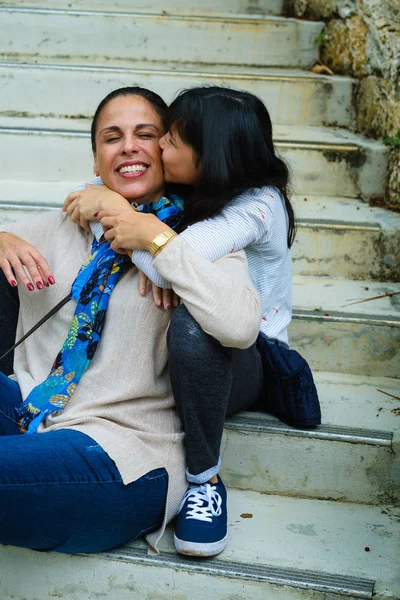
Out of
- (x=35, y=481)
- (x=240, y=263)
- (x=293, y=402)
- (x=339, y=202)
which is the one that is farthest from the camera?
(x=339, y=202)

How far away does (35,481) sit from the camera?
166cm

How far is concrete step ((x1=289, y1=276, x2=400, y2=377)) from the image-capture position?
2486 millimetres

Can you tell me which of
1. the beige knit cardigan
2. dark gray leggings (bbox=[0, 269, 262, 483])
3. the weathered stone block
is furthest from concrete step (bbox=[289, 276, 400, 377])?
the weathered stone block

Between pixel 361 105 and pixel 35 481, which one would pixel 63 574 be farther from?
pixel 361 105

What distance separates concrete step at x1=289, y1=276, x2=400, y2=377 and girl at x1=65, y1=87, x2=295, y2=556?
51 centimetres

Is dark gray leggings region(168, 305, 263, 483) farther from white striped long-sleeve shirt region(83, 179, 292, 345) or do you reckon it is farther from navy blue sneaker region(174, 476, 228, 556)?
white striped long-sleeve shirt region(83, 179, 292, 345)

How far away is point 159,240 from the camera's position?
1.76 m

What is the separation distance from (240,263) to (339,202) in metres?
1.37

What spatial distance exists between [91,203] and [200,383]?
58 cm

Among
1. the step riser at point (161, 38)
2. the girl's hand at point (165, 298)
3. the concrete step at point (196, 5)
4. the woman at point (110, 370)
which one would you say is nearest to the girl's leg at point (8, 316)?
the woman at point (110, 370)

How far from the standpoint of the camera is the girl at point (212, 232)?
68.9 inches

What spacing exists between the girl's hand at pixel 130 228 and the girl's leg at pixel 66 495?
1.50 ft

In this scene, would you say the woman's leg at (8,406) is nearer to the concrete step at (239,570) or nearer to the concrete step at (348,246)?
the concrete step at (239,570)

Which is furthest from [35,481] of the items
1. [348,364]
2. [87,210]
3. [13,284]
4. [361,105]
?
[361,105]
